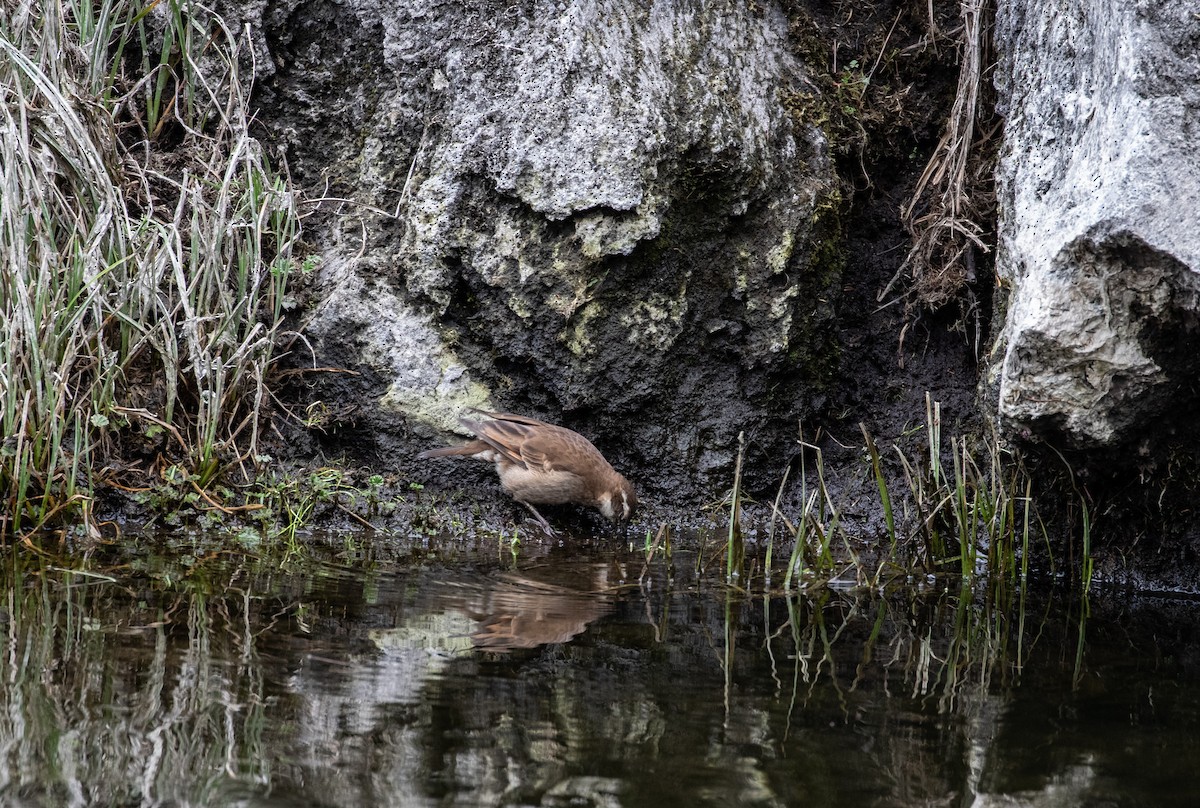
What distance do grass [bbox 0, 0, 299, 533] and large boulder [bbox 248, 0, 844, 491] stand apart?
446 mm

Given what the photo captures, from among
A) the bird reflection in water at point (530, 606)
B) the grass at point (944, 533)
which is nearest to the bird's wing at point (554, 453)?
the bird reflection in water at point (530, 606)

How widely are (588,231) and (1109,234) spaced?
2.60 meters

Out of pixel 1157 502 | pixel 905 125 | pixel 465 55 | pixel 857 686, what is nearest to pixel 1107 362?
pixel 1157 502

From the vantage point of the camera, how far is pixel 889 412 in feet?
21.7

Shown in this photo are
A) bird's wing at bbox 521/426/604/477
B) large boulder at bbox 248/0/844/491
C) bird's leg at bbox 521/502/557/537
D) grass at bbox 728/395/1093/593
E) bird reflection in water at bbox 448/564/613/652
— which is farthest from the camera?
bird's leg at bbox 521/502/557/537

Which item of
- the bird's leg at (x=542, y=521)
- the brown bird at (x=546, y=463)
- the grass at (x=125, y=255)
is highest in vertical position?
the grass at (x=125, y=255)

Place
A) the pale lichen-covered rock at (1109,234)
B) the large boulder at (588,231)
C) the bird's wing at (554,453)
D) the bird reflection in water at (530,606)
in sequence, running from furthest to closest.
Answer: the large boulder at (588,231) → the bird's wing at (554,453) → the pale lichen-covered rock at (1109,234) → the bird reflection in water at (530,606)

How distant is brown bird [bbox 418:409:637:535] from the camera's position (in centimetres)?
589

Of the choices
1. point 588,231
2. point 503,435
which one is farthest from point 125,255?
point 588,231

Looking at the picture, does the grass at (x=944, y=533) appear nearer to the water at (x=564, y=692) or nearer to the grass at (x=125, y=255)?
the water at (x=564, y=692)

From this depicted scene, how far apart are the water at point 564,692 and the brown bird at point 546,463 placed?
36.8 inches

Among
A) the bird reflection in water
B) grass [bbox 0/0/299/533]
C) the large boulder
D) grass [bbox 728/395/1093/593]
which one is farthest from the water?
the large boulder

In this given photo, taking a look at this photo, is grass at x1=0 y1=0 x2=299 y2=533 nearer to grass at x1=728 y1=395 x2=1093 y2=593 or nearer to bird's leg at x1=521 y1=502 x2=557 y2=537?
bird's leg at x1=521 y1=502 x2=557 y2=537

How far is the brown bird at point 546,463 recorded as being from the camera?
232 inches
